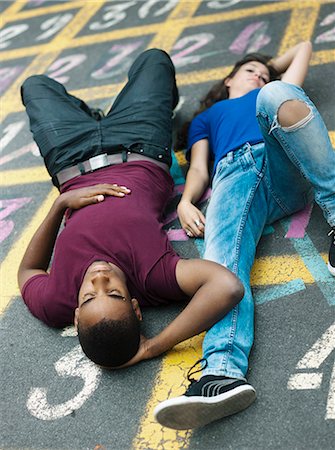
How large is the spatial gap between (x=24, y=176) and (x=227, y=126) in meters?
1.32

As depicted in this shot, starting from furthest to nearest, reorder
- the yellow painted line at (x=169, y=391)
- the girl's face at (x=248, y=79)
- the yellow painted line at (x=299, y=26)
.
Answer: the yellow painted line at (x=299, y=26), the girl's face at (x=248, y=79), the yellow painted line at (x=169, y=391)

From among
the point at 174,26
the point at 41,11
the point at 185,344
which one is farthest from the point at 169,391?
the point at 41,11

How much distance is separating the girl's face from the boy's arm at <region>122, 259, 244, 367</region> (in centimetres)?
141

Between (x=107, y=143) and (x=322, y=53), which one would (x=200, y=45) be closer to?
(x=322, y=53)

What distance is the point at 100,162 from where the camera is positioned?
3.39 meters

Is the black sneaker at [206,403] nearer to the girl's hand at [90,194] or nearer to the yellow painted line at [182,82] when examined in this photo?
the girl's hand at [90,194]

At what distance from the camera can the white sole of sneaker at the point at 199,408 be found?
219 cm

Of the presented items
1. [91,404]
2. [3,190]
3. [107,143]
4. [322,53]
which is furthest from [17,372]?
[322,53]

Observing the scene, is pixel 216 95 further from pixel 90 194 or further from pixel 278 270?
→ pixel 278 270

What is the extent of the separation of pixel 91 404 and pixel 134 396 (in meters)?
0.16

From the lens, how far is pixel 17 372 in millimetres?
2789

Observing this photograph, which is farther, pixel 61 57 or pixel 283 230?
pixel 61 57

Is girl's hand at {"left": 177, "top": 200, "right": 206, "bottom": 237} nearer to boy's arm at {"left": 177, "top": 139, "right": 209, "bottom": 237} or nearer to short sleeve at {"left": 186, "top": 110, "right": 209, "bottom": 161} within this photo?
boy's arm at {"left": 177, "top": 139, "right": 209, "bottom": 237}

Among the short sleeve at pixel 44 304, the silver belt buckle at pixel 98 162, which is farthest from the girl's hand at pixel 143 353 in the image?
the silver belt buckle at pixel 98 162
